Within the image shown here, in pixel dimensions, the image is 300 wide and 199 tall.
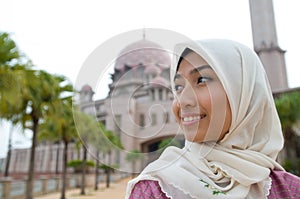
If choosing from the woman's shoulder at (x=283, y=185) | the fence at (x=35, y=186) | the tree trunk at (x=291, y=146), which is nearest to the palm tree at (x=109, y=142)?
the woman's shoulder at (x=283, y=185)

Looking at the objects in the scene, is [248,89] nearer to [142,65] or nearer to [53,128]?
[142,65]

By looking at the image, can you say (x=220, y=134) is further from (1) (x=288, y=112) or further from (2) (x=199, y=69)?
(1) (x=288, y=112)

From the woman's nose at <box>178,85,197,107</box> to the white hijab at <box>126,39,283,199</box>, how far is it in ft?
0.29

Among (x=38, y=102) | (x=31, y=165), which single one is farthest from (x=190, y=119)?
(x=31, y=165)

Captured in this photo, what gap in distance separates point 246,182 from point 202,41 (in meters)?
0.44

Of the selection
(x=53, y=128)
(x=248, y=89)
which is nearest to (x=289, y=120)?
(x=53, y=128)

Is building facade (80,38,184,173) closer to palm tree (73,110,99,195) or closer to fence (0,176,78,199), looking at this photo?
palm tree (73,110,99,195)

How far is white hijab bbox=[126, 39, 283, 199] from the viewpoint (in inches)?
30.4

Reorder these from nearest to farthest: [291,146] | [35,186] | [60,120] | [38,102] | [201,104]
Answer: [201,104] < [38,102] < [60,120] < [291,146] < [35,186]

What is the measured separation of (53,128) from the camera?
34.0ft

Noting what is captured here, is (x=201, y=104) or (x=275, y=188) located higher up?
(x=201, y=104)

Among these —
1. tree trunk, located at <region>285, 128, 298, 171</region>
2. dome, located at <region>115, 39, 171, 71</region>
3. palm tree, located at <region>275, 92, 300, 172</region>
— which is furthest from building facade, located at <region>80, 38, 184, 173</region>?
tree trunk, located at <region>285, 128, 298, 171</region>

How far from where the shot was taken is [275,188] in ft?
2.82

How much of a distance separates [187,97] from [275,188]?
0.39m
